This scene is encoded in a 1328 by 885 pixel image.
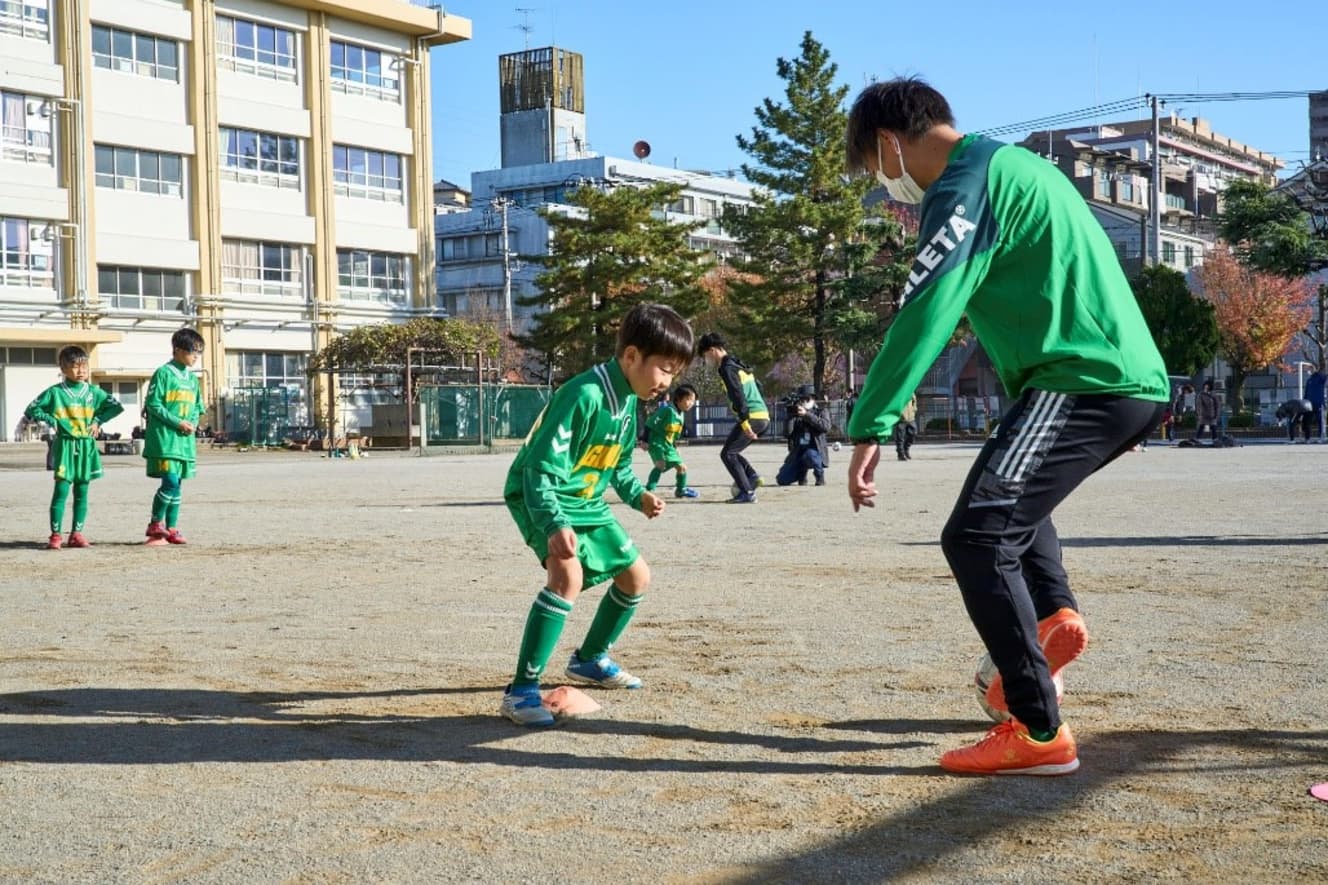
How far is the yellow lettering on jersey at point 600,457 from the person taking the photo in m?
4.92

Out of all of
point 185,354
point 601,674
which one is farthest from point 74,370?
point 601,674

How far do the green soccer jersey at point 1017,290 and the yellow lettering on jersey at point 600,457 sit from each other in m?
1.34

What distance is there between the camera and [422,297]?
52.1 metres

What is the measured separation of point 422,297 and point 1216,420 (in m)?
28.5

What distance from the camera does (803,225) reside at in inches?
1829

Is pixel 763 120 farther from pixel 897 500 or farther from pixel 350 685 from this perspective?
pixel 350 685

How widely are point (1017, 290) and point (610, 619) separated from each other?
2.06 meters

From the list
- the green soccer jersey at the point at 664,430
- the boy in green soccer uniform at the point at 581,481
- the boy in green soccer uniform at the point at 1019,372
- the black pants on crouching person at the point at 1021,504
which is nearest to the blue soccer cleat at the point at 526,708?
the boy in green soccer uniform at the point at 581,481

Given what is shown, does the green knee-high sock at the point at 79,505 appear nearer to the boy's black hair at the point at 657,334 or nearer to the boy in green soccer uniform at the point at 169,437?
the boy in green soccer uniform at the point at 169,437

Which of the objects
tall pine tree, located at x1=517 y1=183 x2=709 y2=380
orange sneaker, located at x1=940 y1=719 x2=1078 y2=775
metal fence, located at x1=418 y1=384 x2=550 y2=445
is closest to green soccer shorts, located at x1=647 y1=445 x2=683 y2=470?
orange sneaker, located at x1=940 y1=719 x2=1078 y2=775

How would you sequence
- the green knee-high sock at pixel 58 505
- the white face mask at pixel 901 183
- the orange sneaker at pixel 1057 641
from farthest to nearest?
the green knee-high sock at pixel 58 505, the orange sneaker at pixel 1057 641, the white face mask at pixel 901 183

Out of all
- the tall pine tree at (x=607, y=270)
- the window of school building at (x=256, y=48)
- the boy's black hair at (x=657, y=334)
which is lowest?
the boy's black hair at (x=657, y=334)

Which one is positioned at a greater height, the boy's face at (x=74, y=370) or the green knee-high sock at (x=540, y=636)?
the boy's face at (x=74, y=370)

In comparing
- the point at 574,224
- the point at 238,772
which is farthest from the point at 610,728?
the point at 574,224
